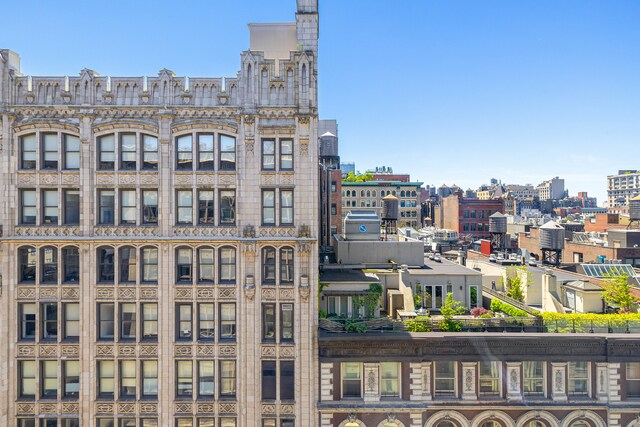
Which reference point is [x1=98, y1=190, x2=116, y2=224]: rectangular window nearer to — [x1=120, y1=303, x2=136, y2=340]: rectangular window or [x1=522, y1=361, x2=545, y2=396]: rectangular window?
[x1=120, y1=303, x2=136, y2=340]: rectangular window

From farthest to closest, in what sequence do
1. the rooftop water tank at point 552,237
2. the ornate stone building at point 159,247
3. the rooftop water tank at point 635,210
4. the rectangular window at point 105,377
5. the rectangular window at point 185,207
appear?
the rooftop water tank at point 635,210 → the rooftop water tank at point 552,237 → the rectangular window at point 185,207 → the rectangular window at point 105,377 → the ornate stone building at point 159,247

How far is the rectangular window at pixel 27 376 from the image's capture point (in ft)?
70.7

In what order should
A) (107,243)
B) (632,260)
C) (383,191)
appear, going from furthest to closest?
(383,191) → (632,260) → (107,243)

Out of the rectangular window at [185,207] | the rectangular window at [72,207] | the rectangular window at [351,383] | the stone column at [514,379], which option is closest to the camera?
the stone column at [514,379]

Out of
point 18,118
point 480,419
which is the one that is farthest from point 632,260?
point 18,118

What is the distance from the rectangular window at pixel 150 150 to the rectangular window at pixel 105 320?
778 cm

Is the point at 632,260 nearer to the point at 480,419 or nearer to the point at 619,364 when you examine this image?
the point at 619,364

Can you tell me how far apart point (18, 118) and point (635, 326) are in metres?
34.9

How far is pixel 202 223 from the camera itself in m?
21.8

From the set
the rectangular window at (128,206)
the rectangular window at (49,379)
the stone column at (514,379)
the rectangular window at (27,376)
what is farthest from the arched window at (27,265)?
the stone column at (514,379)

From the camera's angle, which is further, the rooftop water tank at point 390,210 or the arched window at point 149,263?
the rooftop water tank at point 390,210

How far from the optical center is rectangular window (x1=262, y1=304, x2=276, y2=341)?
21.8 metres

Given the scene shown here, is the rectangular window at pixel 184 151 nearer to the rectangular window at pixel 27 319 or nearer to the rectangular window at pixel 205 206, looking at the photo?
the rectangular window at pixel 205 206

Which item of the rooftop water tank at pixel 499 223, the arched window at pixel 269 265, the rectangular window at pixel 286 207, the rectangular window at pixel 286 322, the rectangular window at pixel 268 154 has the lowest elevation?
the rectangular window at pixel 286 322
